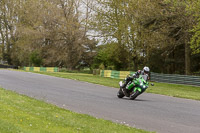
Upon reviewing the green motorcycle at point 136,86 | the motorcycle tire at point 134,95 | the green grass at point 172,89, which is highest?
the green motorcycle at point 136,86

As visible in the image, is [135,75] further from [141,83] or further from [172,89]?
[172,89]

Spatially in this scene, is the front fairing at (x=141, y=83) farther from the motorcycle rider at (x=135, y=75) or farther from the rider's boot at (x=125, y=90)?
the rider's boot at (x=125, y=90)

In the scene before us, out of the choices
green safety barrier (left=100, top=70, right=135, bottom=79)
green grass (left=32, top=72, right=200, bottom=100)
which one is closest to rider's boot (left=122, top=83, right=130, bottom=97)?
green grass (left=32, top=72, right=200, bottom=100)

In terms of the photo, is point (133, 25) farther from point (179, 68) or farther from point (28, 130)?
point (28, 130)

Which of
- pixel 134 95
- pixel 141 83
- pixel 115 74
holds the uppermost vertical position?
pixel 115 74

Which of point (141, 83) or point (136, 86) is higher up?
point (141, 83)

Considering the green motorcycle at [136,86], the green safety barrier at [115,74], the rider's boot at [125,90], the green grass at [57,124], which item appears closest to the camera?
the green grass at [57,124]

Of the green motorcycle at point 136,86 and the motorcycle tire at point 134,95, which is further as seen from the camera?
the motorcycle tire at point 134,95

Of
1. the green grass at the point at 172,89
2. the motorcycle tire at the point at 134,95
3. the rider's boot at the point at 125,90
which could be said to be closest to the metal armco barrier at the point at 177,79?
the green grass at the point at 172,89

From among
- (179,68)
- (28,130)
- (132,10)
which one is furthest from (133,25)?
(28,130)

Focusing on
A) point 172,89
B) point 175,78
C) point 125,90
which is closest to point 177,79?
point 175,78

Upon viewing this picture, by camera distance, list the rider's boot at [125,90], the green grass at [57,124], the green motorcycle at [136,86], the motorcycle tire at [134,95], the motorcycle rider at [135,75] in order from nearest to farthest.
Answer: the green grass at [57,124] → the motorcycle rider at [135,75] → the green motorcycle at [136,86] → the motorcycle tire at [134,95] → the rider's boot at [125,90]

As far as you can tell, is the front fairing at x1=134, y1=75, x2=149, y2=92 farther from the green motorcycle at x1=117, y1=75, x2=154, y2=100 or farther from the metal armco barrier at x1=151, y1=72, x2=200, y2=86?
the metal armco barrier at x1=151, y1=72, x2=200, y2=86

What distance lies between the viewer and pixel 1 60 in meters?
83.6
